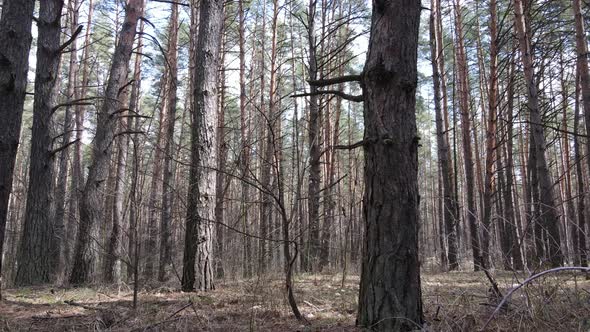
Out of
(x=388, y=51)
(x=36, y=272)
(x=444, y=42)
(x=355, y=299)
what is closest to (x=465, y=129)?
(x=444, y=42)

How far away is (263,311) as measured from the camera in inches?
127

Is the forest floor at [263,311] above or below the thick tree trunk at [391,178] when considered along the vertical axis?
below

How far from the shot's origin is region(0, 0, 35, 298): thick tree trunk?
306cm

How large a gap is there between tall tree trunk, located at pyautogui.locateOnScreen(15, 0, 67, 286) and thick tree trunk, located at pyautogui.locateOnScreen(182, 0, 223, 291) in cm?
232

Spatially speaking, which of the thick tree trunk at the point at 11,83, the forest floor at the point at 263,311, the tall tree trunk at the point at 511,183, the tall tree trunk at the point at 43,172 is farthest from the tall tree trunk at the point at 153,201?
the tall tree trunk at the point at 511,183

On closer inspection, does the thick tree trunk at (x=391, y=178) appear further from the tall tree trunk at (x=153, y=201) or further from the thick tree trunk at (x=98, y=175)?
the thick tree trunk at (x=98, y=175)

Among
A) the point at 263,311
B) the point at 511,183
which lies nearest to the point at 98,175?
the point at 263,311

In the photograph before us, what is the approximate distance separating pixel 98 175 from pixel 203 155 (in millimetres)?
2522

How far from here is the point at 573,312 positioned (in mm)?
2617

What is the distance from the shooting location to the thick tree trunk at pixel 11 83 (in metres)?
3.06

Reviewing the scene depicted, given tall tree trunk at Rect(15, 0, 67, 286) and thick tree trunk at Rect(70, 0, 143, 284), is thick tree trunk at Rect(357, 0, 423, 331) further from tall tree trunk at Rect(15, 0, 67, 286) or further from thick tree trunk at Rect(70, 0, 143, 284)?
tall tree trunk at Rect(15, 0, 67, 286)

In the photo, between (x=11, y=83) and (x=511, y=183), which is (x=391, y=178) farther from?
(x=511, y=183)

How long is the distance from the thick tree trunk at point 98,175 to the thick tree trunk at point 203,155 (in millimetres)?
1510

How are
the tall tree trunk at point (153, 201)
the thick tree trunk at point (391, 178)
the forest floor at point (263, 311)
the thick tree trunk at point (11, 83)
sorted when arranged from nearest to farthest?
the thick tree trunk at point (391, 178)
the forest floor at point (263, 311)
the thick tree trunk at point (11, 83)
the tall tree trunk at point (153, 201)
